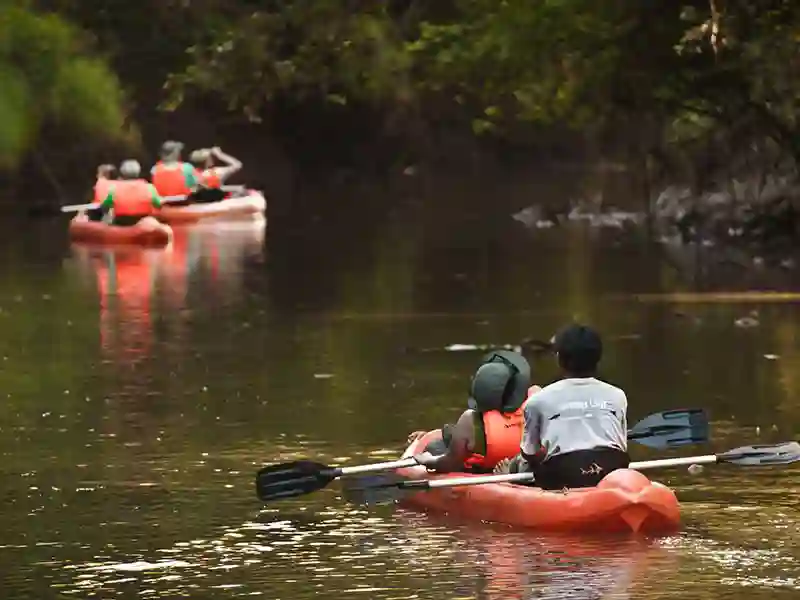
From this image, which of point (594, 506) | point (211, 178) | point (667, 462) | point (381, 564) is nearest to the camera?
point (381, 564)

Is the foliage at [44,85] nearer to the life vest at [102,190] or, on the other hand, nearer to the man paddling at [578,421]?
the life vest at [102,190]

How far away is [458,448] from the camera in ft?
46.6

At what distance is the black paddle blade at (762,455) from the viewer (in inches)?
557

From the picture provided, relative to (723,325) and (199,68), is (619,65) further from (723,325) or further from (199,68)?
(199,68)

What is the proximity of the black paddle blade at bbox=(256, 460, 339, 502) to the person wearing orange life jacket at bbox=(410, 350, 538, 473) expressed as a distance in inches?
26.2

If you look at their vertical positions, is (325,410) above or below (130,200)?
below

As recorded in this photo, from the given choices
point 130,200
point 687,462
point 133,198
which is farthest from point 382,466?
point 133,198

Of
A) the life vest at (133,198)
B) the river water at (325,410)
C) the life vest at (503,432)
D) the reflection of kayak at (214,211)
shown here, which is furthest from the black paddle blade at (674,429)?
the reflection of kayak at (214,211)

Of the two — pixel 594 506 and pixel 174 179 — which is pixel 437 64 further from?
pixel 594 506

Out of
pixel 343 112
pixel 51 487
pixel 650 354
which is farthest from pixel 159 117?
pixel 51 487

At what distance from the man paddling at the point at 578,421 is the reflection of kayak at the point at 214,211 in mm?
36483

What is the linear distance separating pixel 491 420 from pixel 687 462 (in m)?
1.08

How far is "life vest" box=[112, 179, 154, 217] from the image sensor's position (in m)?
42.7

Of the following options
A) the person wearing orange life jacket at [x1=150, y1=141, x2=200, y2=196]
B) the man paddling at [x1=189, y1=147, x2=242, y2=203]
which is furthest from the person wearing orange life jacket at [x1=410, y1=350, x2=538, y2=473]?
the man paddling at [x1=189, y1=147, x2=242, y2=203]
